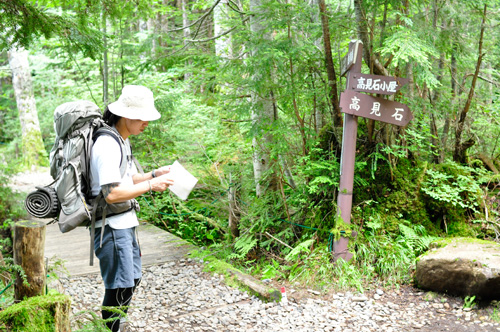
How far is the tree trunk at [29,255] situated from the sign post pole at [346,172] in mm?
3467

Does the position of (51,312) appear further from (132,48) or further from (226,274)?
(132,48)

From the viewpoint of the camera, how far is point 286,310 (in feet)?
14.8

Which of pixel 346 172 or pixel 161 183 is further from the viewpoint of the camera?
pixel 346 172

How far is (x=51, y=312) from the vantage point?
2.55m

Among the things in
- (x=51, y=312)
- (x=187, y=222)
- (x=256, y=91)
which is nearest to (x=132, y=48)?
(x=187, y=222)

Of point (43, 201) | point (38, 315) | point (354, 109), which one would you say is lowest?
point (38, 315)

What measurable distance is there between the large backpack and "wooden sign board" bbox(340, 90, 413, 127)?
2.72m

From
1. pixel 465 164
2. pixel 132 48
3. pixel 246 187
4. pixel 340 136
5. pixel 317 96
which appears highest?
pixel 132 48

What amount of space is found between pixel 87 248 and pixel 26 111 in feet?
34.3

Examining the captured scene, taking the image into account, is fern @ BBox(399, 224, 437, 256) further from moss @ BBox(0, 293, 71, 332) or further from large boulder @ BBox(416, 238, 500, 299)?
moss @ BBox(0, 293, 71, 332)

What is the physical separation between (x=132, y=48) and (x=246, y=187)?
4224 mm

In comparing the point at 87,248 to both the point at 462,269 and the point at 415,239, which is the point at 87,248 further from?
the point at 462,269

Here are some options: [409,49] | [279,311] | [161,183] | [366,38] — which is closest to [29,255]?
[161,183]

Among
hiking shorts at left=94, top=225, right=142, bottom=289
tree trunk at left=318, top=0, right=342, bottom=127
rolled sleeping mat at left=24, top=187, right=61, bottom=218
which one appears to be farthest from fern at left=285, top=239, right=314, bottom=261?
rolled sleeping mat at left=24, top=187, right=61, bottom=218
